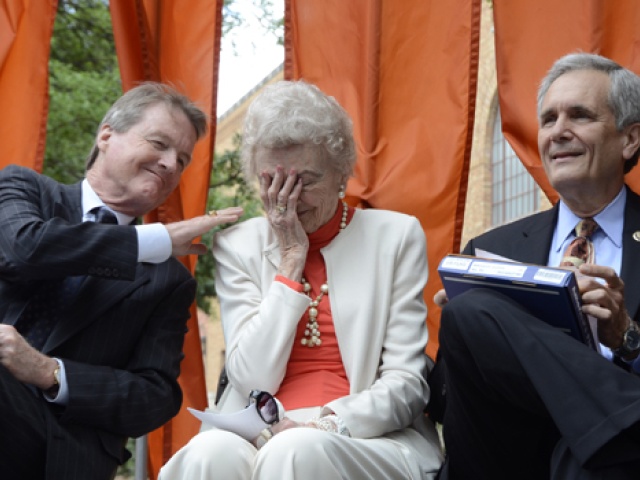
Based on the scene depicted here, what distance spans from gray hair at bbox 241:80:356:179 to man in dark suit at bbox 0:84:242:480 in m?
0.24

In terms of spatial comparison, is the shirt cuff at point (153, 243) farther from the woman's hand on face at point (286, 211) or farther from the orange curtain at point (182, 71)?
the orange curtain at point (182, 71)

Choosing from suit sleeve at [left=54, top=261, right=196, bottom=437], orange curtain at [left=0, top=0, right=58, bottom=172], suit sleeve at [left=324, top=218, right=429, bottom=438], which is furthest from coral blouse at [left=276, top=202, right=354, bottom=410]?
orange curtain at [left=0, top=0, right=58, bottom=172]

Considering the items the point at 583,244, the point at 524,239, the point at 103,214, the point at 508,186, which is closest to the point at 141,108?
the point at 103,214

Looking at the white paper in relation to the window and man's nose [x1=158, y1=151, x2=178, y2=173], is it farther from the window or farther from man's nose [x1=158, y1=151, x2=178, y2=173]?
the window

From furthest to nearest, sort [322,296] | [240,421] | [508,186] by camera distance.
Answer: [508,186], [322,296], [240,421]

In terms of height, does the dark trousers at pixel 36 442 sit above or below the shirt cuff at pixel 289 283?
below

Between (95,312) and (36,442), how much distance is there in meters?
0.43

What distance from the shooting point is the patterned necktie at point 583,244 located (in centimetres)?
297

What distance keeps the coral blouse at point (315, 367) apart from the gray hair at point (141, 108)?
671mm

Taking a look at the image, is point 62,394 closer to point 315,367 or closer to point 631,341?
point 315,367

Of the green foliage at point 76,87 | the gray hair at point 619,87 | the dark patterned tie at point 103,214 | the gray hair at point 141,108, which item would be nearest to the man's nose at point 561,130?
the gray hair at point 619,87

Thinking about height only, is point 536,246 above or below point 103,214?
below

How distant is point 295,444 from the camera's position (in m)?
2.25

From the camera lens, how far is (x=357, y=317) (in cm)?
287
